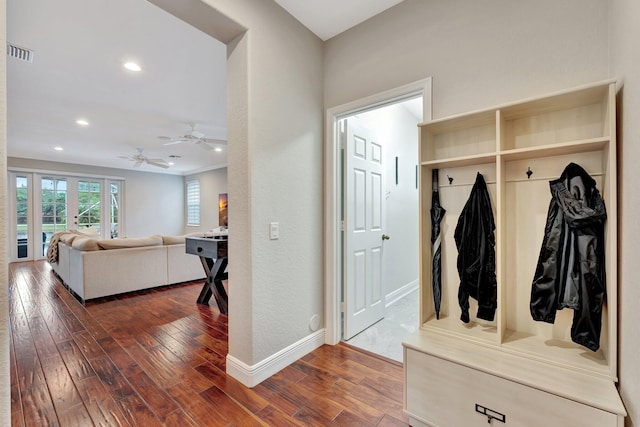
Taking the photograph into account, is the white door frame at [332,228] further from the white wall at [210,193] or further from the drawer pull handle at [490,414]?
the white wall at [210,193]

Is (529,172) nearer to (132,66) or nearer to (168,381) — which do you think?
(168,381)

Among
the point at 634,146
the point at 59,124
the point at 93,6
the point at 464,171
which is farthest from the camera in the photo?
the point at 59,124

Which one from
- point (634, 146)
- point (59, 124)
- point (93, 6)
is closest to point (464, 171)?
point (634, 146)

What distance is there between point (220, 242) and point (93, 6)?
212cm

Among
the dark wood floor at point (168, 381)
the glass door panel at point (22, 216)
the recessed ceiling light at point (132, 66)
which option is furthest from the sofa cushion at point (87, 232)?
the recessed ceiling light at point (132, 66)

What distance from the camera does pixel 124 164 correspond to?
25.1 feet

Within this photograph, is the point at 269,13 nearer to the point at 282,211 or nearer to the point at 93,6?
the point at 93,6

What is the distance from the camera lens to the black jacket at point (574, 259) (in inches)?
50.4

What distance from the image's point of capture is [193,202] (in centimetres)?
919

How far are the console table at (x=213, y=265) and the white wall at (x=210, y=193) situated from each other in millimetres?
4806

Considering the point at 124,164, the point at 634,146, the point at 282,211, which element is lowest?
the point at 282,211

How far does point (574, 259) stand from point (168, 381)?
2497 mm

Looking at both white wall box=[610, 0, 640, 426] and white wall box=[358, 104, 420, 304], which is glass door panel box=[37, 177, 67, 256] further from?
white wall box=[610, 0, 640, 426]

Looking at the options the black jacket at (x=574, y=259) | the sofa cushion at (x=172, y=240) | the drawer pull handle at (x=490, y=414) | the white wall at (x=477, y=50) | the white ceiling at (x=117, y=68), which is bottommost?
the drawer pull handle at (x=490, y=414)
